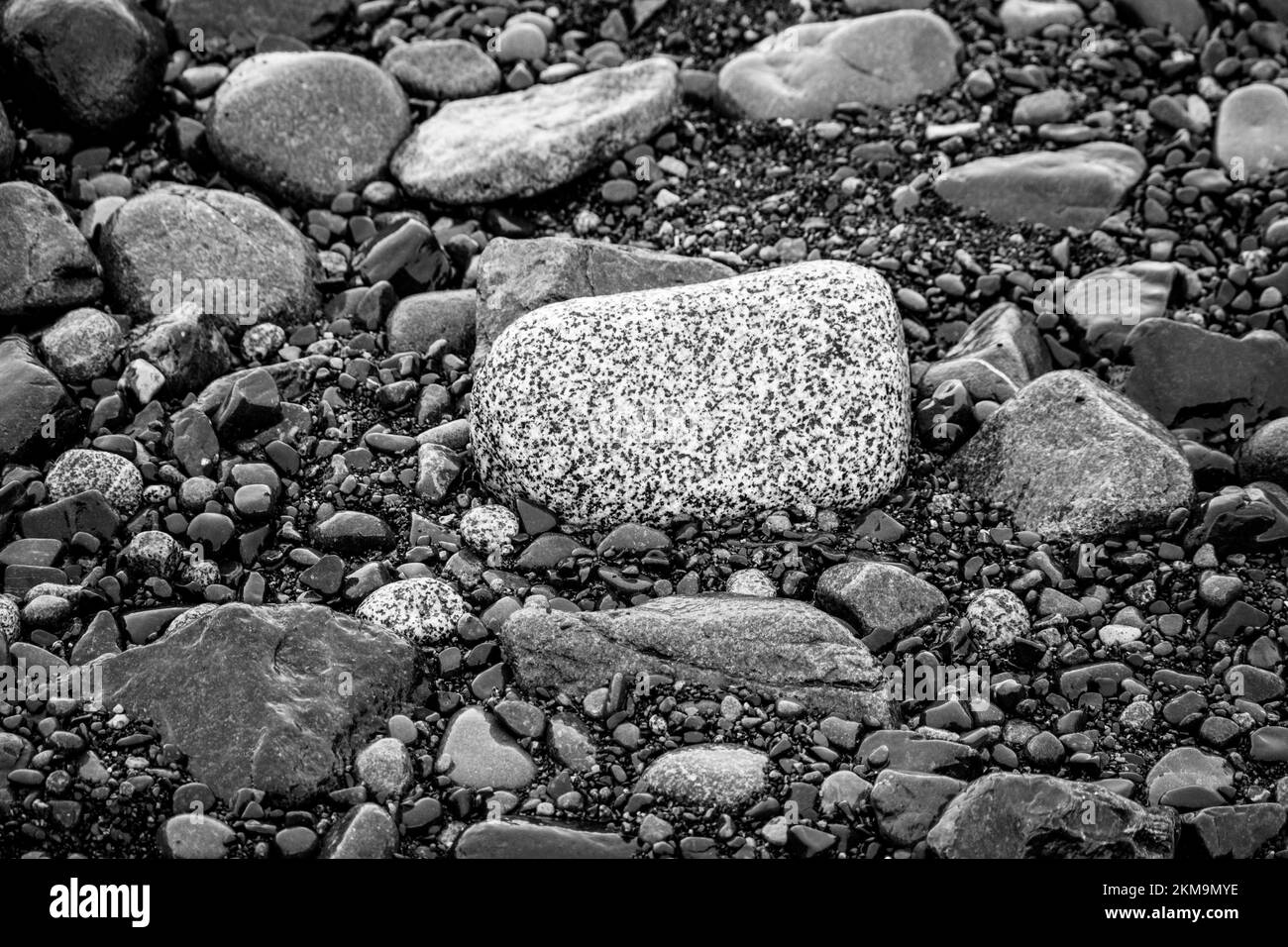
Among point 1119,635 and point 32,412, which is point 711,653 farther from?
point 32,412

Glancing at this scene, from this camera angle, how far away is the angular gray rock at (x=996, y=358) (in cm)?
563

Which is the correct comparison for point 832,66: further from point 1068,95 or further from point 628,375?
point 628,375

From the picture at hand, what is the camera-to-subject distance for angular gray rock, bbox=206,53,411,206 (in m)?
6.62

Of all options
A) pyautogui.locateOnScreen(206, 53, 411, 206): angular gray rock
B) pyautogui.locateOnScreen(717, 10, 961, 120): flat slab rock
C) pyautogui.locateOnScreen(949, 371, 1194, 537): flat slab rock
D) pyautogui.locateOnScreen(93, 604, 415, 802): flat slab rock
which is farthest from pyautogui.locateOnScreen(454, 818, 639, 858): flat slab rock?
pyautogui.locateOnScreen(717, 10, 961, 120): flat slab rock

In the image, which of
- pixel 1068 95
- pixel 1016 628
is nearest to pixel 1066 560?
pixel 1016 628

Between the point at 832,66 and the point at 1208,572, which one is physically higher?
the point at 832,66

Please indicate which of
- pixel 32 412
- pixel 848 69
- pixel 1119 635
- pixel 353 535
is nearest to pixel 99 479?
pixel 32 412

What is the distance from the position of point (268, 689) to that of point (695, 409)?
210 centimetres

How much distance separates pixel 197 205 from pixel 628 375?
281cm

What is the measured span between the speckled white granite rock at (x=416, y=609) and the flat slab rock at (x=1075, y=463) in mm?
2473

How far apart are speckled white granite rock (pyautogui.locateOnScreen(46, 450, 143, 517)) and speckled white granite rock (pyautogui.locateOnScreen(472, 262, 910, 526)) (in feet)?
5.27

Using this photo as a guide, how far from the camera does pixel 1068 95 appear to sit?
7141 millimetres

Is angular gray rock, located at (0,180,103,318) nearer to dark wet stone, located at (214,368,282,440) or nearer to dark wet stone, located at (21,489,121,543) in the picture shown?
dark wet stone, located at (214,368,282,440)
